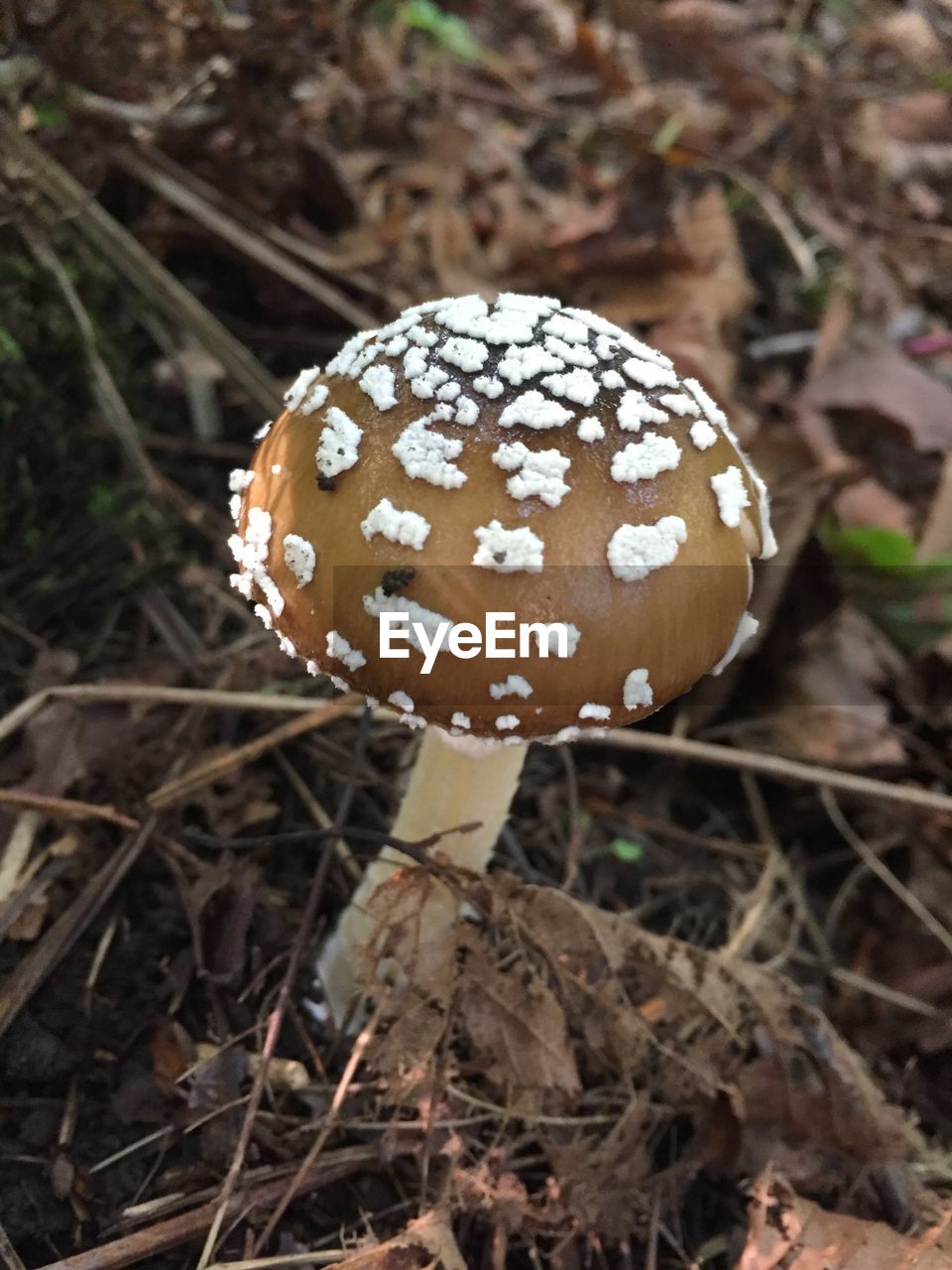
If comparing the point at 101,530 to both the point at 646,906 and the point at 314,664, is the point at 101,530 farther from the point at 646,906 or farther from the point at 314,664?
the point at 646,906

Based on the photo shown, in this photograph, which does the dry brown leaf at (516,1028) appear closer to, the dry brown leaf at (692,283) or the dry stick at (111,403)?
the dry stick at (111,403)

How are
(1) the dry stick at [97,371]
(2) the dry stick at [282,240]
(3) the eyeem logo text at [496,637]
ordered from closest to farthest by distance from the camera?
(3) the eyeem logo text at [496,637] < (1) the dry stick at [97,371] < (2) the dry stick at [282,240]

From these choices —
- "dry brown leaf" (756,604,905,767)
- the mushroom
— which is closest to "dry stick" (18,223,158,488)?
the mushroom

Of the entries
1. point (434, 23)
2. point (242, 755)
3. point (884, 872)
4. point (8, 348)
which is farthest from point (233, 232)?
point (884, 872)

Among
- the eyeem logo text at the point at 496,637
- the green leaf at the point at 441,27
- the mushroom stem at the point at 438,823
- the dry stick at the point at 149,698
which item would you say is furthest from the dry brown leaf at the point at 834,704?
the green leaf at the point at 441,27

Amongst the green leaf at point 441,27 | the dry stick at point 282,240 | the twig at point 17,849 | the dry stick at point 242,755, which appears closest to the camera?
the twig at point 17,849

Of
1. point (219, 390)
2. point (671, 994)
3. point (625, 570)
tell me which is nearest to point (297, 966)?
point (671, 994)

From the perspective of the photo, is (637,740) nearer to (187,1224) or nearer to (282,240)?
(187,1224)
